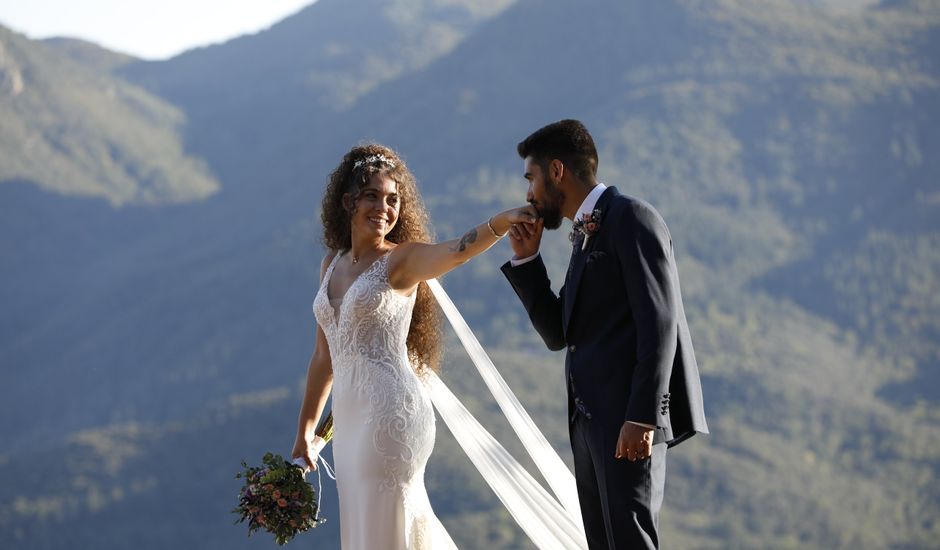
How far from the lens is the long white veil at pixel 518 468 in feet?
16.4

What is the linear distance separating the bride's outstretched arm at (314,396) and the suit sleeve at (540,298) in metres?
1.11

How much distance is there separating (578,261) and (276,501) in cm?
154

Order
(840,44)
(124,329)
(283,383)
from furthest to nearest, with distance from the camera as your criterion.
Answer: (840,44), (124,329), (283,383)

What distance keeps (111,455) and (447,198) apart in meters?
30.9

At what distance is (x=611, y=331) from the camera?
12.9 ft

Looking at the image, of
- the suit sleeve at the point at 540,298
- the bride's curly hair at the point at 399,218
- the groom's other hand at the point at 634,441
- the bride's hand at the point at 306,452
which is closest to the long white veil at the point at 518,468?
the bride's curly hair at the point at 399,218

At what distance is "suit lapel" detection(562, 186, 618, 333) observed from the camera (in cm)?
394

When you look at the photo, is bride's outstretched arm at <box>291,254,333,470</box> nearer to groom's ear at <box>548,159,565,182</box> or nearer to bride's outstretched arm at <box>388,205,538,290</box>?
bride's outstretched arm at <box>388,205,538,290</box>

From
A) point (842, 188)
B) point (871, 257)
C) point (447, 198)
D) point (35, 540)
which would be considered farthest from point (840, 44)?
point (35, 540)

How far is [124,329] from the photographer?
80.3 meters

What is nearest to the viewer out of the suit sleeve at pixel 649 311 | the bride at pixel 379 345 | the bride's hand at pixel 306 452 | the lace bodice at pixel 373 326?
the suit sleeve at pixel 649 311

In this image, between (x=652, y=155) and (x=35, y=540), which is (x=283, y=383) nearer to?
→ (x=35, y=540)

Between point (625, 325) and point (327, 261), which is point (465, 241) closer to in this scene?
point (625, 325)

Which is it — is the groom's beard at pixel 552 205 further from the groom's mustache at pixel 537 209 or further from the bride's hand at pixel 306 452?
the bride's hand at pixel 306 452
